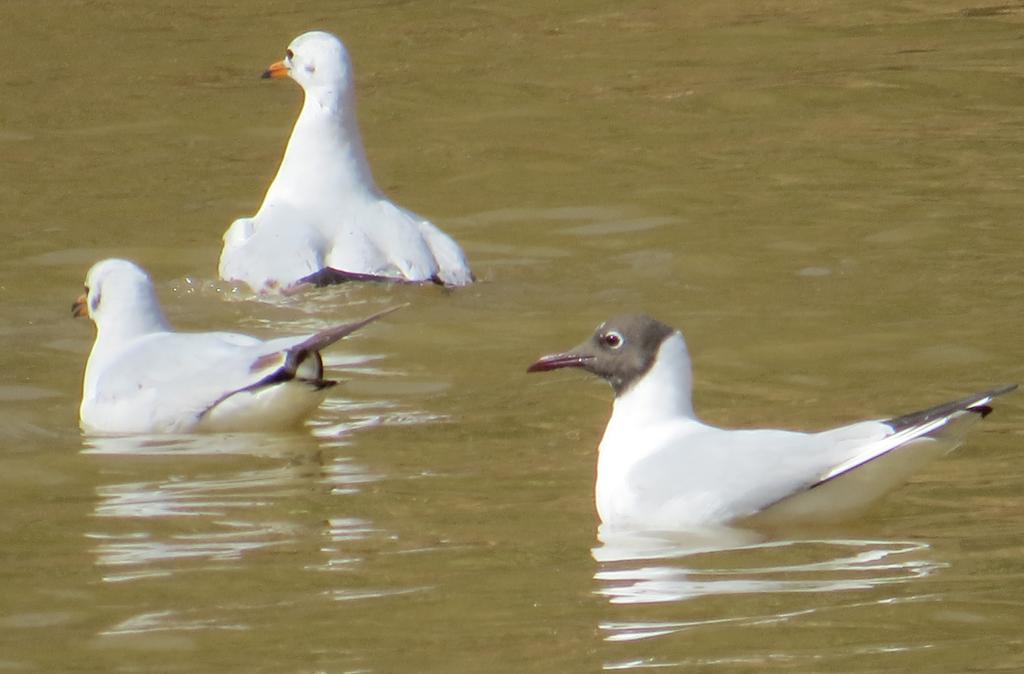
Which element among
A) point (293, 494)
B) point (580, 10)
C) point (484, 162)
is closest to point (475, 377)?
point (293, 494)

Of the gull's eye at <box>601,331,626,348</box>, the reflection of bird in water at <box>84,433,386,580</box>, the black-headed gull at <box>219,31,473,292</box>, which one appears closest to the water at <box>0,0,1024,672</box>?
the reflection of bird in water at <box>84,433,386,580</box>

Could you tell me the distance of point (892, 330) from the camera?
368 inches

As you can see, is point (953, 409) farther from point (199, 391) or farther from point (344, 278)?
point (344, 278)

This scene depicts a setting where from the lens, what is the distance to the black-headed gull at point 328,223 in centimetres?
1034

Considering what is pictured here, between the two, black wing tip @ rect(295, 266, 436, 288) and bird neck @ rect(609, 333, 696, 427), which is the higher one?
bird neck @ rect(609, 333, 696, 427)

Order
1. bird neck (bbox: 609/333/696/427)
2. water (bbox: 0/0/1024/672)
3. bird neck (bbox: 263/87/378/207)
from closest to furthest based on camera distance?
water (bbox: 0/0/1024/672) → bird neck (bbox: 609/333/696/427) → bird neck (bbox: 263/87/378/207)

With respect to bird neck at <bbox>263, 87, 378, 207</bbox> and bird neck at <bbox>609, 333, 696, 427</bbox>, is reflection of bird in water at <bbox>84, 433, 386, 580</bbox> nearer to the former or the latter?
bird neck at <bbox>609, 333, 696, 427</bbox>

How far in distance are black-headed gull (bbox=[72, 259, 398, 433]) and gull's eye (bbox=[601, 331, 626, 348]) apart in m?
1.09

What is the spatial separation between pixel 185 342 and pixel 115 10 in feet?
31.7

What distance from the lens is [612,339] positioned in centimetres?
736

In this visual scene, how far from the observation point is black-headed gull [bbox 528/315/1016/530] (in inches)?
256

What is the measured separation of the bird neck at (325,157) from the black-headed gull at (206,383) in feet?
7.93

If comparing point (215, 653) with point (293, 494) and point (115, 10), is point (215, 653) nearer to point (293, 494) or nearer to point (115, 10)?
point (293, 494)

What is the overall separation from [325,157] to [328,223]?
46 cm
